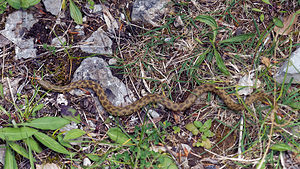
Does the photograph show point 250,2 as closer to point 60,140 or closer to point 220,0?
point 220,0

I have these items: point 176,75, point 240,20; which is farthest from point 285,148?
point 240,20

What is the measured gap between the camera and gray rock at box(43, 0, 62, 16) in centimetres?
660

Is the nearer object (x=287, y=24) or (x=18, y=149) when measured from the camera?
(x=18, y=149)

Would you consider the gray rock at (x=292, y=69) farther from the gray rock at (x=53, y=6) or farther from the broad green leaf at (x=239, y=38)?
the gray rock at (x=53, y=6)

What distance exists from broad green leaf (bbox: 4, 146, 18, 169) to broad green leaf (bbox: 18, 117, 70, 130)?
0.64 metres

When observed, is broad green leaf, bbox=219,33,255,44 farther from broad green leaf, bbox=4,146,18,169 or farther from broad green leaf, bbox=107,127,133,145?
broad green leaf, bbox=4,146,18,169

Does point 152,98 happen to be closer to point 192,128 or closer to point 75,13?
point 192,128

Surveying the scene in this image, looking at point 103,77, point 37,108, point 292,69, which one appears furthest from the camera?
point 103,77

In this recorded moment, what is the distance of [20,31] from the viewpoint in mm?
6484

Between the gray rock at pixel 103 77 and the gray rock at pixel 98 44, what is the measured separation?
253 mm

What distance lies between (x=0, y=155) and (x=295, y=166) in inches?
251

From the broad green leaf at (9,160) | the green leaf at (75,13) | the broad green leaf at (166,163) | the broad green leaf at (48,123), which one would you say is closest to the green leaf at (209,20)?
the green leaf at (75,13)

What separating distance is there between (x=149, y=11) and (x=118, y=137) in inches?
129

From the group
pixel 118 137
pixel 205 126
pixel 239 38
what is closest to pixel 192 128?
pixel 205 126
